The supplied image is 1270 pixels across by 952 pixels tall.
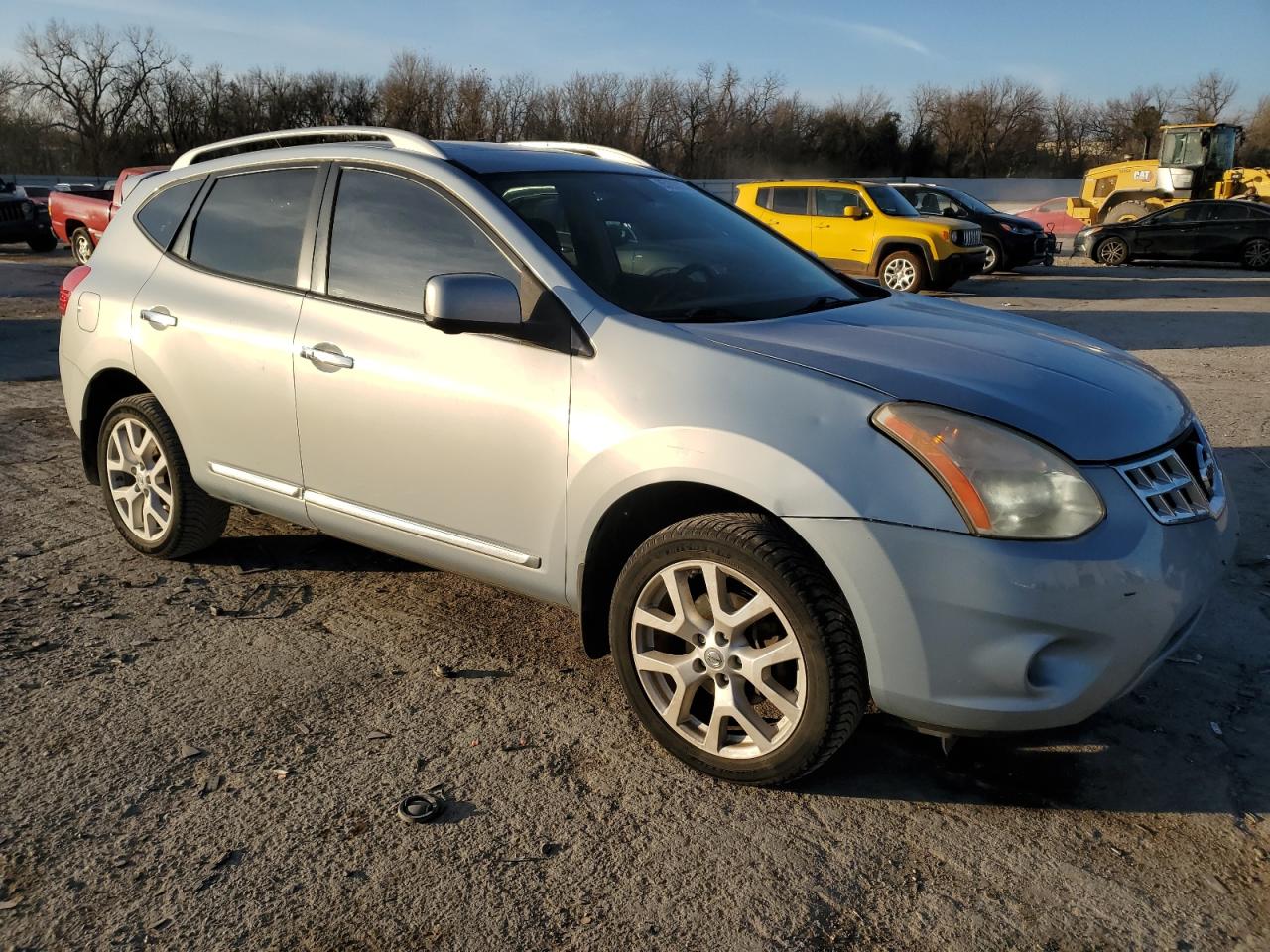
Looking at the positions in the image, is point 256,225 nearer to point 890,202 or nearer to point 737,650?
point 737,650

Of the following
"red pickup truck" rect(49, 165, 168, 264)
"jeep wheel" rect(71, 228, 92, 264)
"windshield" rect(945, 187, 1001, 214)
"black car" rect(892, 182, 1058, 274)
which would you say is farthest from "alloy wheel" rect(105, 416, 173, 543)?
"windshield" rect(945, 187, 1001, 214)

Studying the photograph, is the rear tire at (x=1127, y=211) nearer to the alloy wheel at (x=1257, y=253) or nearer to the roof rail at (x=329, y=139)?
the alloy wheel at (x=1257, y=253)

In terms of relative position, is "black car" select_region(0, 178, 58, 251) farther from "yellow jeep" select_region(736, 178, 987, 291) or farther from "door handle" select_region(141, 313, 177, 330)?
"door handle" select_region(141, 313, 177, 330)

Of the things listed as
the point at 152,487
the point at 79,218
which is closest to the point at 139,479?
the point at 152,487

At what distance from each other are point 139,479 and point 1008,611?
11.9 feet

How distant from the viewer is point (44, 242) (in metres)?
22.7

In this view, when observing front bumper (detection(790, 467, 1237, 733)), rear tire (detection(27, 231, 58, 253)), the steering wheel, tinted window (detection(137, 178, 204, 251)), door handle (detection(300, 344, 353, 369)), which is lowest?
rear tire (detection(27, 231, 58, 253))

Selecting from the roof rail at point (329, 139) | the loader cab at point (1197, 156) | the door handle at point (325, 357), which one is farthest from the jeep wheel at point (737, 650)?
the loader cab at point (1197, 156)

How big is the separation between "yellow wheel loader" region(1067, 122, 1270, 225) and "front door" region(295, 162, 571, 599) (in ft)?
89.0

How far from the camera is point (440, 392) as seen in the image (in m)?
3.26

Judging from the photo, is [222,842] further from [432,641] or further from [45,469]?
[45,469]

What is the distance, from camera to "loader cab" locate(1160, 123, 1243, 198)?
26.6 m

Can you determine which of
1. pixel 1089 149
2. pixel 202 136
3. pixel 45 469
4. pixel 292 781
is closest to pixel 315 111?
pixel 202 136

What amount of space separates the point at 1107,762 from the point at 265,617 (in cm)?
298
